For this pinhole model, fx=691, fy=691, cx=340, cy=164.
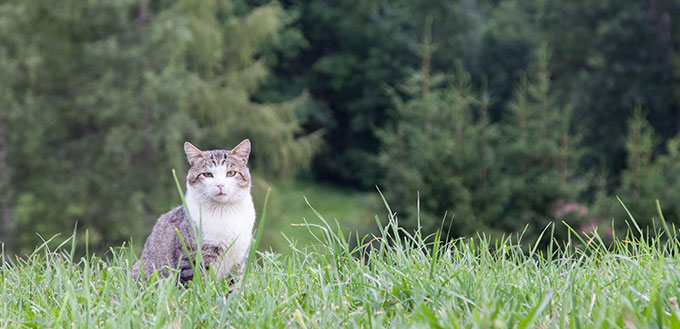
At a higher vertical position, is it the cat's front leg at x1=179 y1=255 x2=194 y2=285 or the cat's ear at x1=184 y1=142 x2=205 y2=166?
the cat's ear at x1=184 y1=142 x2=205 y2=166

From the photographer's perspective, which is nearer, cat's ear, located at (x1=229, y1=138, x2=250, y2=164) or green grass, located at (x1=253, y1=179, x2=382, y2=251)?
cat's ear, located at (x1=229, y1=138, x2=250, y2=164)

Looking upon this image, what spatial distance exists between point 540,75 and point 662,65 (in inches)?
426

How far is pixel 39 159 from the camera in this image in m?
14.7

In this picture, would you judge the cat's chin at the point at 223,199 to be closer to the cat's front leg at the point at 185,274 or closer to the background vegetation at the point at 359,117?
the cat's front leg at the point at 185,274

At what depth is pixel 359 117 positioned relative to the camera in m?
28.4

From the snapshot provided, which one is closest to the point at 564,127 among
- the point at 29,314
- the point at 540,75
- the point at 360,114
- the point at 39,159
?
the point at 540,75

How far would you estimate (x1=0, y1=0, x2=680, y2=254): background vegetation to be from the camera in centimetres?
957

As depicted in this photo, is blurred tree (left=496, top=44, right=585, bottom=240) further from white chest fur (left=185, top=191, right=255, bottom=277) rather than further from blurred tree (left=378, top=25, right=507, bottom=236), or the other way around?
white chest fur (left=185, top=191, right=255, bottom=277)

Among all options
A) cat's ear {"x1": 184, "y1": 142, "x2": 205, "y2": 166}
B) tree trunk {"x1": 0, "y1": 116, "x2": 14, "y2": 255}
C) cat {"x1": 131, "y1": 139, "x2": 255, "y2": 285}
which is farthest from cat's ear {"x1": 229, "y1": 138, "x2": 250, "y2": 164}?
tree trunk {"x1": 0, "y1": 116, "x2": 14, "y2": 255}

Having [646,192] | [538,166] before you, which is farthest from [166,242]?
[538,166]

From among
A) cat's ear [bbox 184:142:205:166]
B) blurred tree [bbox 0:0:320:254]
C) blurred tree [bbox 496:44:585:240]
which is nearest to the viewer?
cat's ear [bbox 184:142:205:166]

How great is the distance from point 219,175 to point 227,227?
0.24m

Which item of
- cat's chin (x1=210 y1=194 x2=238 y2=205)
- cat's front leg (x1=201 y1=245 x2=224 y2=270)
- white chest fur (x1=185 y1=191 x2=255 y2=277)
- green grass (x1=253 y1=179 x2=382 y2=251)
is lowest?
green grass (x1=253 y1=179 x2=382 y2=251)

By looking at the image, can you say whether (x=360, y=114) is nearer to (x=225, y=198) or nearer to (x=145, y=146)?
(x=145, y=146)
